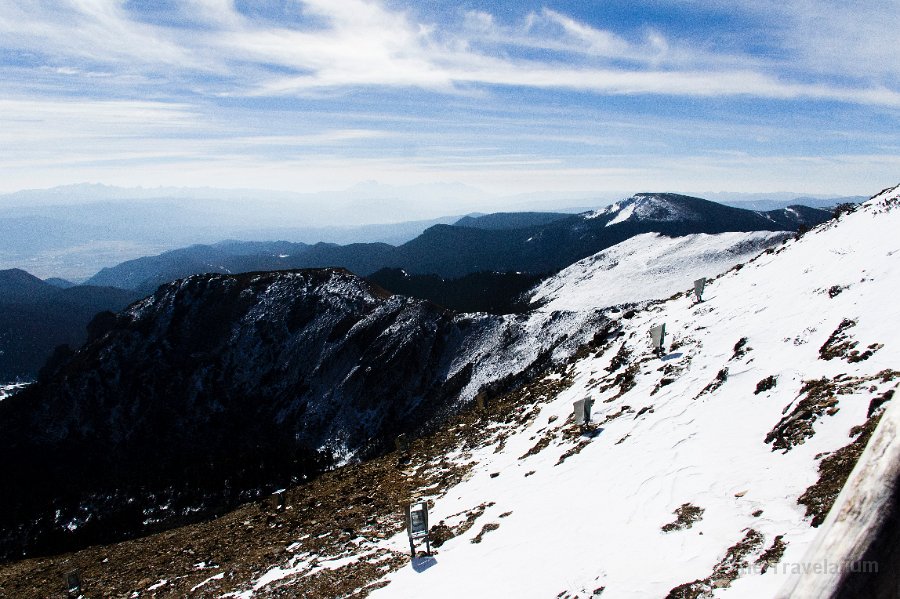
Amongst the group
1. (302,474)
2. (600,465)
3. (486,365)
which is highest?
(600,465)

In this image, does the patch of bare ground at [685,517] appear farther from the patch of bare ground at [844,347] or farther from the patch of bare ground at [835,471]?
the patch of bare ground at [844,347]

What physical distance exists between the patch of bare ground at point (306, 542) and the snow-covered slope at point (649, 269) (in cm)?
5530

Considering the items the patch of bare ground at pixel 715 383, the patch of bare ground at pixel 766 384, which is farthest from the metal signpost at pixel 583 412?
the patch of bare ground at pixel 766 384

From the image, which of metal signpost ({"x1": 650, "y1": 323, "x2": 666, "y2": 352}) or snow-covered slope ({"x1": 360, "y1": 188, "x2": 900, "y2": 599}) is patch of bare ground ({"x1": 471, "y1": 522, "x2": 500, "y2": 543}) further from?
metal signpost ({"x1": 650, "y1": 323, "x2": 666, "y2": 352})

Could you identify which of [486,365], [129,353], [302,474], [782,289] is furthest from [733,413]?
[129,353]

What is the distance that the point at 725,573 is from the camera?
707 cm

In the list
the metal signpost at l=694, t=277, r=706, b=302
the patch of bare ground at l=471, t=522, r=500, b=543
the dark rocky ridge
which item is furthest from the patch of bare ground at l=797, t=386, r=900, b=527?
the dark rocky ridge

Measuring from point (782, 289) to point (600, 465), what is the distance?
46.5ft

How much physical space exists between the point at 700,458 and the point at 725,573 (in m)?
4.98

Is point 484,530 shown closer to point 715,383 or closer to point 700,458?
point 700,458

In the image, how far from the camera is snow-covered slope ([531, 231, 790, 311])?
89.7 m

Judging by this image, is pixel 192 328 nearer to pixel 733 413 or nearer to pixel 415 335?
pixel 415 335

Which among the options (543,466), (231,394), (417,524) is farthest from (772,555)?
(231,394)

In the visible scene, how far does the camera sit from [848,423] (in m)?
9.70
